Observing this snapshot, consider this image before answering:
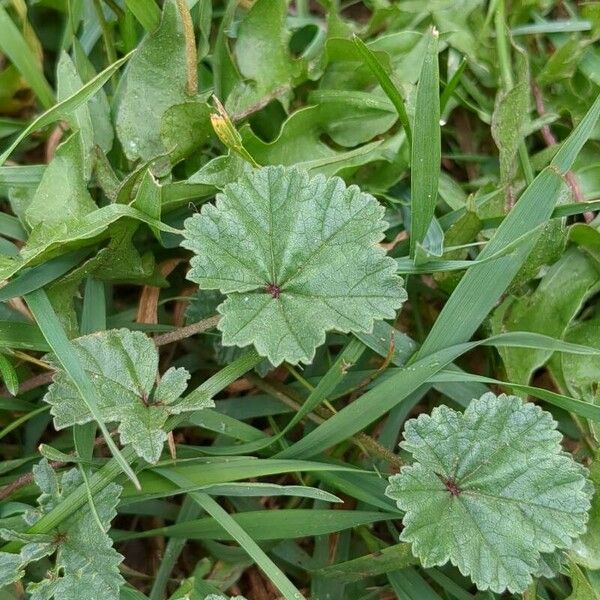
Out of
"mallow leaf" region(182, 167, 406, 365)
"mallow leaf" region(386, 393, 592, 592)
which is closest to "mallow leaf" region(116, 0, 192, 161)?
"mallow leaf" region(182, 167, 406, 365)

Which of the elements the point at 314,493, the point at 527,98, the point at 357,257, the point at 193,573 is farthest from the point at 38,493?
the point at 527,98

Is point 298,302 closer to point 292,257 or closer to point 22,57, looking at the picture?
point 292,257

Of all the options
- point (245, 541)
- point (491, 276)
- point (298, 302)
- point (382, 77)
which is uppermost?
point (382, 77)

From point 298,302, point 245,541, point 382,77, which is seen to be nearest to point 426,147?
point 382,77

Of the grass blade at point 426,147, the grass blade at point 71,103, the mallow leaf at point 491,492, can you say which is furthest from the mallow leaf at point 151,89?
the mallow leaf at point 491,492

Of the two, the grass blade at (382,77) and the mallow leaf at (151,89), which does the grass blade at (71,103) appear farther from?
the grass blade at (382,77)

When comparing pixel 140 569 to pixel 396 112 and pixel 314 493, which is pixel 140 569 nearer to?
pixel 314 493
